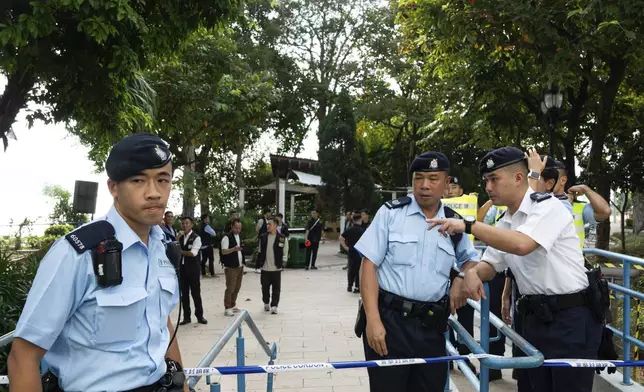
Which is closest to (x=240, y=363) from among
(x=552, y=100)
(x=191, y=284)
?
(x=191, y=284)

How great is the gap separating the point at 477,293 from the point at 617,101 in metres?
13.5

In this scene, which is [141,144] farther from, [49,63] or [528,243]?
[49,63]

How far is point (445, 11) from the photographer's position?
8.91m

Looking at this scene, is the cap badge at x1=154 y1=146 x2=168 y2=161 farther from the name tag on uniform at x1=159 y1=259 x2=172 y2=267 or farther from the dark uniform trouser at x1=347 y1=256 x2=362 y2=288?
the dark uniform trouser at x1=347 y1=256 x2=362 y2=288

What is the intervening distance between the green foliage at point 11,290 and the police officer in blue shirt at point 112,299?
3.64m

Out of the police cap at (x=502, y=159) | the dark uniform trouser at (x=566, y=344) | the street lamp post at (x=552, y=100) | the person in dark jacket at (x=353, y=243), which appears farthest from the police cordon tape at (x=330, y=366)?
the person in dark jacket at (x=353, y=243)

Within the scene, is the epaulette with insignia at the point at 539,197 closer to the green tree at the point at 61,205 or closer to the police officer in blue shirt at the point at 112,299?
the police officer in blue shirt at the point at 112,299

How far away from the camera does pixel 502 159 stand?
9.92ft

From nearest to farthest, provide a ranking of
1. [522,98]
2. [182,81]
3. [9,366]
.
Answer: [9,366] → [522,98] → [182,81]

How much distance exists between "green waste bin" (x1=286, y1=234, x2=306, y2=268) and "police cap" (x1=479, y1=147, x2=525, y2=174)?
1361 centimetres

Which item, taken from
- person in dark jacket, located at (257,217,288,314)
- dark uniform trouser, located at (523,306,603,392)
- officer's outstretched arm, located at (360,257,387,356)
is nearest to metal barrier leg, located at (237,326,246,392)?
officer's outstretched arm, located at (360,257,387,356)

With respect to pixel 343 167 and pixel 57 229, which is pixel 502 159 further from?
pixel 57 229

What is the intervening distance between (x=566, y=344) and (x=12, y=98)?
7.58 metres

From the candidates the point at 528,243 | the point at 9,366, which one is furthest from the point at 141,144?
the point at 528,243
